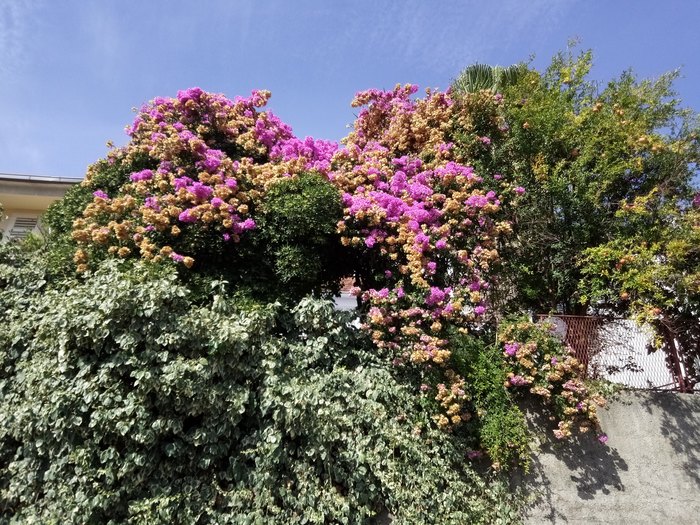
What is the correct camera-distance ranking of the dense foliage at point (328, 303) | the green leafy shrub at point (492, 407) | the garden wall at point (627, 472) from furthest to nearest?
the garden wall at point (627, 472), the green leafy shrub at point (492, 407), the dense foliage at point (328, 303)

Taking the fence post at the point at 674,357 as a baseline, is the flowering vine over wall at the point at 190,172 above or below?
above

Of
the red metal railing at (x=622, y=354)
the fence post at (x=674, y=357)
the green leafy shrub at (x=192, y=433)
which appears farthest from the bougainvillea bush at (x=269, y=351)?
the fence post at (x=674, y=357)

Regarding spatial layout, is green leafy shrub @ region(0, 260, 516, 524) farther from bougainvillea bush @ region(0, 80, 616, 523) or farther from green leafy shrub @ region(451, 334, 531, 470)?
green leafy shrub @ region(451, 334, 531, 470)

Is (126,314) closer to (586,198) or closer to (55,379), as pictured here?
(55,379)

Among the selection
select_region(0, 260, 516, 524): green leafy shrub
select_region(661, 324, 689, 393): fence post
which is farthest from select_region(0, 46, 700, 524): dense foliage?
select_region(661, 324, 689, 393): fence post

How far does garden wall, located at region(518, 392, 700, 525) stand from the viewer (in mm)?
4605

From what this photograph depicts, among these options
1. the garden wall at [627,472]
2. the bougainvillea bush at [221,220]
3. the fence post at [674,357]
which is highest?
the bougainvillea bush at [221,220]

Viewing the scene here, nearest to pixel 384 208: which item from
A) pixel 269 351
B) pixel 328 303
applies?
pixel 328 303

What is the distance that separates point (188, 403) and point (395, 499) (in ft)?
7.72

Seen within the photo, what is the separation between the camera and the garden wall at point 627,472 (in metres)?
4.61

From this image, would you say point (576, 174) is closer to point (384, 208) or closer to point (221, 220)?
point (384, 208)

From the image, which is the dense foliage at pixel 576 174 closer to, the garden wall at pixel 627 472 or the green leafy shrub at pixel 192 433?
the garden wall at pixel 627 472

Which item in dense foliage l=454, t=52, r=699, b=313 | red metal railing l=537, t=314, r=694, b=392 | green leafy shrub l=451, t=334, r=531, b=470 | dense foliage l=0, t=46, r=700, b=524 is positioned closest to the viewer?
dense foliage l=0, t=46, r=700, b=524

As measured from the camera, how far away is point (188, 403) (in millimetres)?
4117
